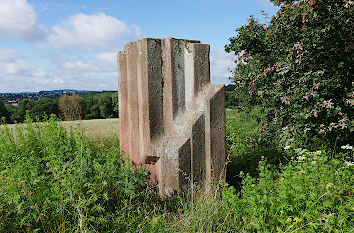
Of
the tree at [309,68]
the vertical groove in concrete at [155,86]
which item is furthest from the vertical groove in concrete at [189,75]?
the tree at [309,68]

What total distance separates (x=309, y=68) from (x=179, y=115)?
275 cm

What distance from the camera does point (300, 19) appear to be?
15.9 ft

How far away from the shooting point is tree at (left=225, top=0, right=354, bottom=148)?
4.50m

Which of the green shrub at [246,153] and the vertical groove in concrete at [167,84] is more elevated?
the vertical groove in concrete at [167,84]

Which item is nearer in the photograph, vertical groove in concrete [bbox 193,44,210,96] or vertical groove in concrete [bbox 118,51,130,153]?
vertical groove in concrete [bbox 193,44,210,96]

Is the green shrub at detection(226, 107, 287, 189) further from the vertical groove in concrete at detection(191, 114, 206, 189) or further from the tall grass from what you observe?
the tall grass

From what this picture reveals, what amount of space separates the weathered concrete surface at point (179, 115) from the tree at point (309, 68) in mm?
1622

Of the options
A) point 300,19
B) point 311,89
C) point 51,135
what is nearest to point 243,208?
point 311,89

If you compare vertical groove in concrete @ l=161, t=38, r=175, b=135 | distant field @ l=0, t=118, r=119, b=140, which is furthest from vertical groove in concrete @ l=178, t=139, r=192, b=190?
distant field @ l=0, t=118, r=119, b=140

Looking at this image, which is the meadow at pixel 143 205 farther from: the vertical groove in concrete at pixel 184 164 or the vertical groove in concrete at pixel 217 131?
the vertical groove in concrete at pixel 217 131

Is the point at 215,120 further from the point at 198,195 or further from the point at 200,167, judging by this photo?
the point at 198,195

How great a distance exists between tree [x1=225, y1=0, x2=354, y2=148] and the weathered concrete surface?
1.62 m

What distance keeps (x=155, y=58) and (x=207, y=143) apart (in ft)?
4.44

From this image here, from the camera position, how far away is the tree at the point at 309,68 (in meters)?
4.50
